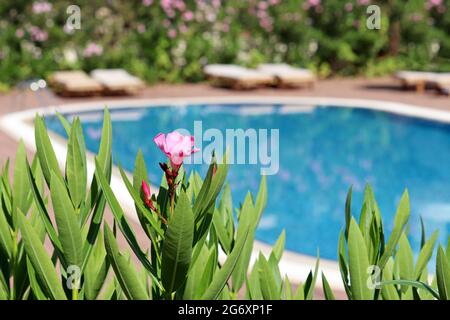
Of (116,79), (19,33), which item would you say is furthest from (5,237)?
(19,33)

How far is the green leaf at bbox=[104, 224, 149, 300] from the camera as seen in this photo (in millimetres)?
2633

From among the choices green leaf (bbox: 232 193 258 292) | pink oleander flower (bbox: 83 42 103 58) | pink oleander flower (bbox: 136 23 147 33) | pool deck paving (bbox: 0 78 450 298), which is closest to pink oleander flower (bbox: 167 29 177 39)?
pink oleander flower (bbox: 136 23 147 33)

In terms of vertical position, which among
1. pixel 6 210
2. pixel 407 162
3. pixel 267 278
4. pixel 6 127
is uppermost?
pixel 6 210

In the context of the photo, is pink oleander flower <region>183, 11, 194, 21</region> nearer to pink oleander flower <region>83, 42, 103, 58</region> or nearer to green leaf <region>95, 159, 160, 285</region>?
pink oleander flower <region>83, 42, 103, 58</region>

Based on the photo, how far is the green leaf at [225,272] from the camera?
2.56 metres

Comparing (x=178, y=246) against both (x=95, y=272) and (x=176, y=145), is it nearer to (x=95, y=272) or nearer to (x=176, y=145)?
(x=176, y=145)

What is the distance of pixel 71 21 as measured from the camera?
17.8m

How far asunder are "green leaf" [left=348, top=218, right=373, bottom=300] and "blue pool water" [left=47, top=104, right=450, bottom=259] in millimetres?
5676

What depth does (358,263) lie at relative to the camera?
2.91 metres

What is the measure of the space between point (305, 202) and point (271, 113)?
5.94m

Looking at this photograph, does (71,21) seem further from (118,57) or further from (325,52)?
(325,52)

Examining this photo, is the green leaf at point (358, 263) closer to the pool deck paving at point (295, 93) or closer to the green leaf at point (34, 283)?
the green leaf at point (34, 283)

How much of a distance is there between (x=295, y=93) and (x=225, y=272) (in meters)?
16.0
